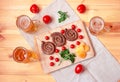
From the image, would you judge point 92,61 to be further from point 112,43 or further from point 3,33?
point 3,33

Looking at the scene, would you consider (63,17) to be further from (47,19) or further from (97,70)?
(97,70)

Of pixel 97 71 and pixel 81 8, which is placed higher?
pixel 81 8

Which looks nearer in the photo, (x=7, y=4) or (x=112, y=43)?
(x=112, y=43)

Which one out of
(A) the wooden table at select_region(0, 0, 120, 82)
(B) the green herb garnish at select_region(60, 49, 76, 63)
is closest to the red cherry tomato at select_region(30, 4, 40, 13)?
(A) the wooden table at select_region(0, 0, 120, 82)

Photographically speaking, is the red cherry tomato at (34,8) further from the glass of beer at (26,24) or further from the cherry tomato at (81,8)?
the cherry tomato at (81,8)

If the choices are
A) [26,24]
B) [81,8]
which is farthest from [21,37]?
[81,8]

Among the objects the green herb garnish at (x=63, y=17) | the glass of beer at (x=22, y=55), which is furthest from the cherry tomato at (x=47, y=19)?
the glass of beer at (x=22, y=55)

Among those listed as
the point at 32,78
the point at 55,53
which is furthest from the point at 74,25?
the point at 32,78
